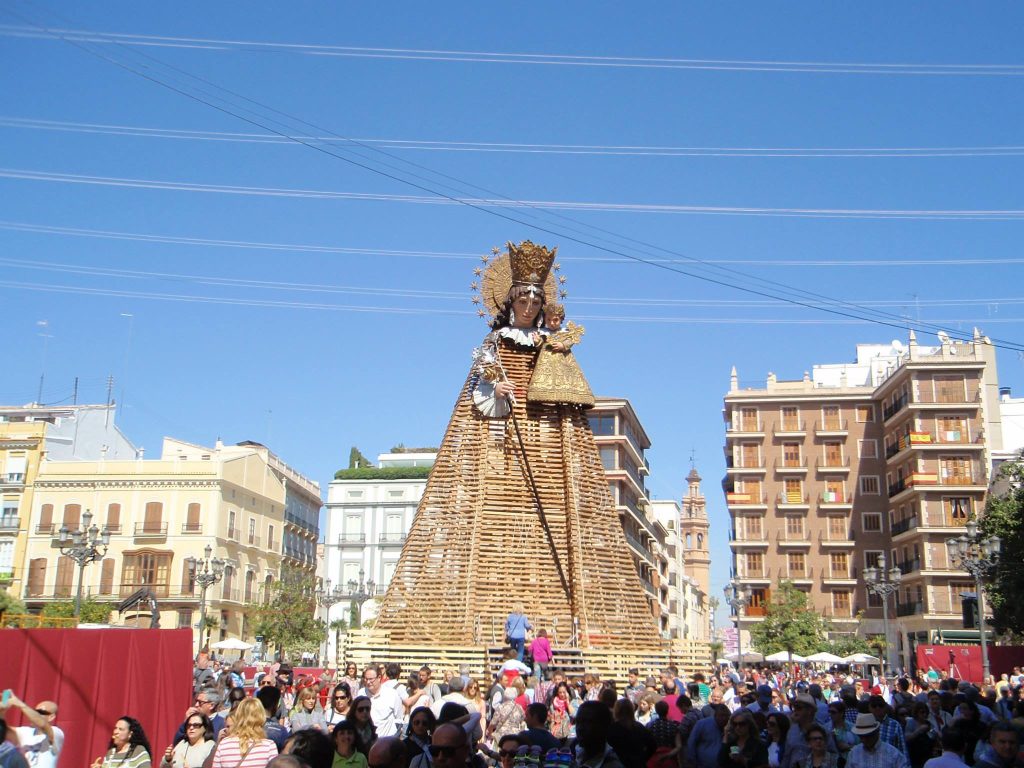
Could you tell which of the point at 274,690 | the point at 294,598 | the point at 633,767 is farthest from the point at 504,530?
the point at 294,598

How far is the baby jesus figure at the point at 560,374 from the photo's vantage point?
22.1 m

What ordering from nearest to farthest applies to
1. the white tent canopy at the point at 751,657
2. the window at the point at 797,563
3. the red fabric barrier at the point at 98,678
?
the red fabric barrier at the point at 98,678 < the white tent canopy at the point at 751,657 < the window at the point at 797,563

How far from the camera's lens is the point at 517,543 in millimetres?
21484

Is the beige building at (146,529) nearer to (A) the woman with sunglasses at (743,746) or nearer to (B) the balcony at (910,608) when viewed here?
(B) the balcony at (910,608)

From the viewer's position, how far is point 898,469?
184 ft

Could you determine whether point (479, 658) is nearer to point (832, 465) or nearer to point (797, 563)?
point (797, 563)

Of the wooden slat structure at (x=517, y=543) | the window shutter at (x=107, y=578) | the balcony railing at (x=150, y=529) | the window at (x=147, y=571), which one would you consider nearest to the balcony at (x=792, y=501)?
the window at (x=147, y=571)

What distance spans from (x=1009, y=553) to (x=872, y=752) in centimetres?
2768

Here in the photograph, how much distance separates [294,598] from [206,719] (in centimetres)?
4096

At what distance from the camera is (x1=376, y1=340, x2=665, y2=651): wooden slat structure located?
2080 centimetres

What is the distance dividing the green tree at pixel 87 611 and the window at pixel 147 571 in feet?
8.51

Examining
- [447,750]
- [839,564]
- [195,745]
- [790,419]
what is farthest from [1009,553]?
[447,750]

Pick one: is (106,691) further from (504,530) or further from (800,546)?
(800,546)

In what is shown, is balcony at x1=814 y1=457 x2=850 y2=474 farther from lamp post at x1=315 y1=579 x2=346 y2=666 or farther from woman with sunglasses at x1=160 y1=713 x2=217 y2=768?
woman with sunglasses at x1=160 y1=713 x2=217 y2=768
